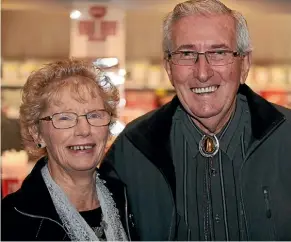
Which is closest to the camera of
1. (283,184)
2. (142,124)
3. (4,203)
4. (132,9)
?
(4,203)

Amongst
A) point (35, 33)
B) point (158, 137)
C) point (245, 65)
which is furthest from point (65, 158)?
point (35, 33)

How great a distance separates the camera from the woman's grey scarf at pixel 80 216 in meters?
1.76

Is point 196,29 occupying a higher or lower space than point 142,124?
higher

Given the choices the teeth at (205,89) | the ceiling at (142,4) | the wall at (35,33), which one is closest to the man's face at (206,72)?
the teeth at (205,89)

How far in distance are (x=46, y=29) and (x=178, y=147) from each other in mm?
3579

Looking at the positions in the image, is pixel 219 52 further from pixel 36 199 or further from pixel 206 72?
pixel 36 199

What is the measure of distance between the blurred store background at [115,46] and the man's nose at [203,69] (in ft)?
7.46

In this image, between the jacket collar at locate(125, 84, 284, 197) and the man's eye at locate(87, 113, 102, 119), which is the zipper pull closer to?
the jacket collar at locate(125, 84, 284, 197)

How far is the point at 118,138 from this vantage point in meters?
2.25

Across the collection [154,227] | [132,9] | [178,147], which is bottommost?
[154,227]

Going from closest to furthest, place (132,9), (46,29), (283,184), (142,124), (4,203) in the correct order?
(4,203)
(283,184)
(142,124)
(132,9)
(46,29)

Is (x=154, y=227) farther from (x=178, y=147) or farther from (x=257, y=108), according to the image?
(x=257, y=108)

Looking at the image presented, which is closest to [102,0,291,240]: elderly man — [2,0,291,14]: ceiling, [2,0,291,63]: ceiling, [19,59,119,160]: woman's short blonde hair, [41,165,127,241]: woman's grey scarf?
[41,165,127,241]: woman's grey scarf

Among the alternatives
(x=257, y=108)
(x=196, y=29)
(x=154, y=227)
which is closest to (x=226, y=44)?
(x=196, y=29)
